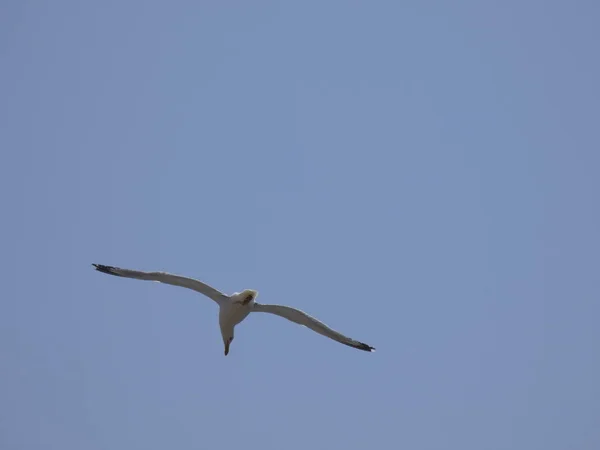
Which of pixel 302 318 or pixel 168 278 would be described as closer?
pixel 168 278

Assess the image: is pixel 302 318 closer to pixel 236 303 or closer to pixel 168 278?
pixel 236 303

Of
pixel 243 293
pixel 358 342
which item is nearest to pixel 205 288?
pixel 243 293

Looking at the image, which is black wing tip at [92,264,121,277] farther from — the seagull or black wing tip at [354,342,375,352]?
black wing tip at [354,342,375,352]

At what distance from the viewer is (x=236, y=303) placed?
38.6 meters

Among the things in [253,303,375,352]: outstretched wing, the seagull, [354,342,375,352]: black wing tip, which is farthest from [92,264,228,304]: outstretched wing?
[354,342,375,352]: black wing tip

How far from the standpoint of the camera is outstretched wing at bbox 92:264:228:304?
37.9 m

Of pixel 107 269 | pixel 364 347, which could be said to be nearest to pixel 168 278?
Answer: pixel 107 269

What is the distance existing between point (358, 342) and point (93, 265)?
6606 millimetres

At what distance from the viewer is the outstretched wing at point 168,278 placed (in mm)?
37931

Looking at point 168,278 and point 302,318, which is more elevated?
point 302,318

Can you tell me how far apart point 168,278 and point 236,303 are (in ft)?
5.85

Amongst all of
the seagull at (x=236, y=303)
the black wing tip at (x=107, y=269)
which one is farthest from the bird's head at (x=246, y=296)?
the black wing tip at (x=107, y=269)

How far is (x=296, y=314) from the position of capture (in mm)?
38312

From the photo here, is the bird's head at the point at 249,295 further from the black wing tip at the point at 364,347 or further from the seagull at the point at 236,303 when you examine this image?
the black wing tip at the point at 364,347
